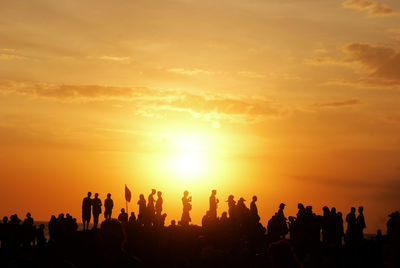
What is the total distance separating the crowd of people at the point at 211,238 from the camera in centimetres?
4156

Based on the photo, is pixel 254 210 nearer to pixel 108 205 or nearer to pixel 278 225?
pixel 278 225

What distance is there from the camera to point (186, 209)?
48.5m

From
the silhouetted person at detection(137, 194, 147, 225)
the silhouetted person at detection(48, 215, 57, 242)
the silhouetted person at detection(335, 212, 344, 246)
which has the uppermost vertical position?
the silhouetted person at detection(137, 194, 147, 225)

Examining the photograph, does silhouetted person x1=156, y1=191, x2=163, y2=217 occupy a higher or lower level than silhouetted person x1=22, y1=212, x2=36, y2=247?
higher

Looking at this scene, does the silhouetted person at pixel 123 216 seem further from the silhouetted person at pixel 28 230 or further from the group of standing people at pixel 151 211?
the silhouetted person at pixel 28 230

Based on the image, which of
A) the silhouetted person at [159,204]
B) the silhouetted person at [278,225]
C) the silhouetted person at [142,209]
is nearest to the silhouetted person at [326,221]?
the silhouetted person at [278,225]

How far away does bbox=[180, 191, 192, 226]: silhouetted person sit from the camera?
48.2 m

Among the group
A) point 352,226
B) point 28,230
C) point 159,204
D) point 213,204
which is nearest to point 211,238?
point 213,204

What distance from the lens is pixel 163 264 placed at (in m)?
44.6

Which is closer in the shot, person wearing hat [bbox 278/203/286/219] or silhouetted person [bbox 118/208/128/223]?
person wearing hat [bbox 278/203/286/219]

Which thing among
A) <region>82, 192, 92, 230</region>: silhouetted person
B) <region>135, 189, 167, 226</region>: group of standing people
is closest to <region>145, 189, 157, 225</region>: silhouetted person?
<region>135, 189, 167, 226</region>: group of standing people

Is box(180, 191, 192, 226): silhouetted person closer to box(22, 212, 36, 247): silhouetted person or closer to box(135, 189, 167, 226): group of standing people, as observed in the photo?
box(135, 189, 167, 226): group of standing people

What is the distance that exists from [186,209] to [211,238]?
350cm

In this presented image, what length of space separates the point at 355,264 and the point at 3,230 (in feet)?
83.4
